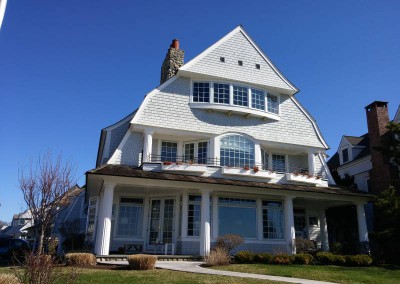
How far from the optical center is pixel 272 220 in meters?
21.3

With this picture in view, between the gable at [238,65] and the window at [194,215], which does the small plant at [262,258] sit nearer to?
the window at [194,215]

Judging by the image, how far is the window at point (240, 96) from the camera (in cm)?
2214

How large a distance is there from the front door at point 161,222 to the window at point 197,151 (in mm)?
2815

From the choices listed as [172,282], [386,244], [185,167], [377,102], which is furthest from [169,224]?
[377,102]

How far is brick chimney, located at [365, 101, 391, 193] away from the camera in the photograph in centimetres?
2347

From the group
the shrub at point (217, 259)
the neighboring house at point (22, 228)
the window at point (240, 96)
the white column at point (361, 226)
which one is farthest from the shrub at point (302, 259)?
the neighboring house at point (22, 228)

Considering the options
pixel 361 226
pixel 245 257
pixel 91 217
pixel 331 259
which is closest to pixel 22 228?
pixel 91 217

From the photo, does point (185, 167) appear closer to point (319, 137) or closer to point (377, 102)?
point (319, 137)

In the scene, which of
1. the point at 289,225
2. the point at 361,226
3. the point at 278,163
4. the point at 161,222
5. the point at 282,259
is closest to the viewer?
the point at 282,259

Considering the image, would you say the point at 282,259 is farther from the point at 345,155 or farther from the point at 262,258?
the point at 345,155

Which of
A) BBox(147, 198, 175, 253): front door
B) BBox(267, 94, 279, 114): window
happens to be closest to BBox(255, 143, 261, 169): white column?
BBox(267, 94, 279, 114): window

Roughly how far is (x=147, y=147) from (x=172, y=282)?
10.7 metres

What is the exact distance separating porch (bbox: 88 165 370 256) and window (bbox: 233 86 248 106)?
5.26 metres

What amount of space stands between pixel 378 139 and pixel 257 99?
8941mm
